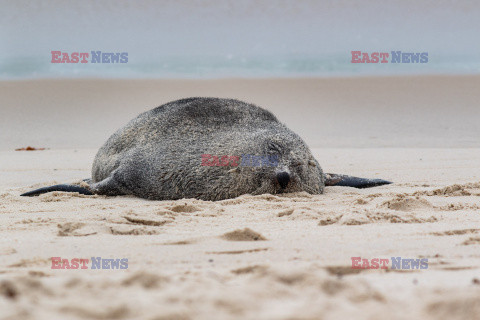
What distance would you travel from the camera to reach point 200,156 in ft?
21.7

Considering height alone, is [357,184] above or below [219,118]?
below

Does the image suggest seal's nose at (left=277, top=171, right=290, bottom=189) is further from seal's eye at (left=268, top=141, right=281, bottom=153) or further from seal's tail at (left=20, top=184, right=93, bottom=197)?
seal's tail at (left=20, top=184, right=93, bottom=197)

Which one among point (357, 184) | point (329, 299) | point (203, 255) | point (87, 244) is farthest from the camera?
point (357, 184)

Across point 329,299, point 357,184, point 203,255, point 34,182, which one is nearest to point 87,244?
point 203,255

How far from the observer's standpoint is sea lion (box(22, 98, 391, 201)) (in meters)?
6.37

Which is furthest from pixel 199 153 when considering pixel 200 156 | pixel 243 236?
pixel 243 236

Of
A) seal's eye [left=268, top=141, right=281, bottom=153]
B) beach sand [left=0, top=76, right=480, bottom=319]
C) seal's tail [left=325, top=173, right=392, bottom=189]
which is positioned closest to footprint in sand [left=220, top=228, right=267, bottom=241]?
beach sand [left=0, top=76, right=480, bottom=319]

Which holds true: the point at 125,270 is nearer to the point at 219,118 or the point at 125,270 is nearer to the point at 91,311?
the point at 91,311

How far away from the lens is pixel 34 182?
28.7ft

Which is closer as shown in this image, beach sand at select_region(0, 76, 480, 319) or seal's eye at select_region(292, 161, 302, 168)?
beach sand at select_region(0, 76, 480, 319)

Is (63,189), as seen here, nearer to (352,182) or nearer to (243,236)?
(352,182)

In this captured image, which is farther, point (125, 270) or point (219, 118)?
point (219, 118)

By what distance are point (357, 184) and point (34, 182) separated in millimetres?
4165

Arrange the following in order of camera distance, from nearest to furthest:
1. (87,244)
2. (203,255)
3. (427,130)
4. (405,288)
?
(405,288) → (203,255) → (87,244) → (427,130)
